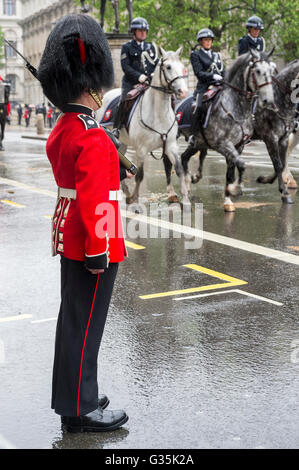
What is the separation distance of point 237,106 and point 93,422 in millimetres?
8289

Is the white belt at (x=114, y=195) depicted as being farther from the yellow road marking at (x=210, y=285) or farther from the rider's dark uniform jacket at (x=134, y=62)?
the rider's dark uniform jacket at (x=134, y=62)

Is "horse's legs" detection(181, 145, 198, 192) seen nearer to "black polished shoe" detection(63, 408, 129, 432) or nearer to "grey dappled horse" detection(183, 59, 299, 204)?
"grey dappled horse" detection(183, 59, 299, 204)

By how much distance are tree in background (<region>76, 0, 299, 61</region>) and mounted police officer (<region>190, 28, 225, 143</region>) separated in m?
23.3

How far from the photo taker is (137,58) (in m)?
12.2

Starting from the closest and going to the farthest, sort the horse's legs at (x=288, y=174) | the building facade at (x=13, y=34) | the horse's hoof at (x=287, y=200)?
→ the horse's hoof at (x=287, y=200) → the horse's legs at (x=288, y=174) → the building facade at (x=13, y=34)

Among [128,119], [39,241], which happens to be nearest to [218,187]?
[128,119]

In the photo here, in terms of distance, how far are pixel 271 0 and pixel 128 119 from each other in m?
25.7

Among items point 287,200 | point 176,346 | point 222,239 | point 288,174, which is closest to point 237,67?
point 287,200

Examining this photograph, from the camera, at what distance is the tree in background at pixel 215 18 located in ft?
115

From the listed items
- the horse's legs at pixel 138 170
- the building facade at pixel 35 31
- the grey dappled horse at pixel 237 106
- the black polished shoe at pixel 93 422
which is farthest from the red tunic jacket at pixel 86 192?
the building facade at pixel 35 31

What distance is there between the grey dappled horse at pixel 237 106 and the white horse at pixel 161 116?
2.16 feet

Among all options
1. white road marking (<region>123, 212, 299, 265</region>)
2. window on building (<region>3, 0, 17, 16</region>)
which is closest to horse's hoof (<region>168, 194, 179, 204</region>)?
white road marking (<region>123, 212, 299, 265</region>)

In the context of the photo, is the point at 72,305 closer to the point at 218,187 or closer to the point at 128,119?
the point at 128,119
